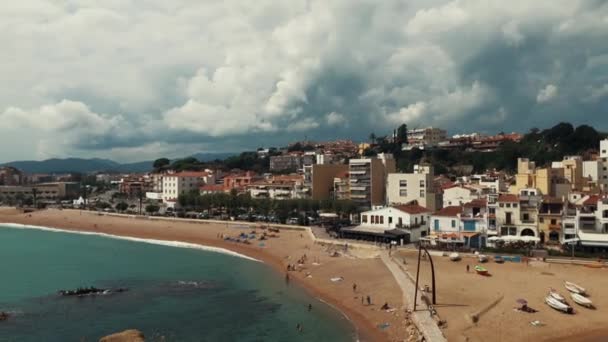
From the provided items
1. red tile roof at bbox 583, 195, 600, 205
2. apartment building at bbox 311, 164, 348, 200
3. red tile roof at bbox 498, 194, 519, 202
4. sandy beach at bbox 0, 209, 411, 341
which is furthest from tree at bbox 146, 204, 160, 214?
red tile roof at bbox 583, 195, 600, 205

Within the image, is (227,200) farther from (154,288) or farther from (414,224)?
(154,288)

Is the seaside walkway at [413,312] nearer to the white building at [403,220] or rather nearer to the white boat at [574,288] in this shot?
the white boat at [574,288]

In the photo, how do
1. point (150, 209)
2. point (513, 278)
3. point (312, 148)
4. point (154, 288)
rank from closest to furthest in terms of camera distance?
point (513, 278), point (154, 288), point (150, 209), point (312, 148)

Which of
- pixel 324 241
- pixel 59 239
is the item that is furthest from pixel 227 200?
pixel 324 241

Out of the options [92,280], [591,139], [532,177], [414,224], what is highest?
[591,139]

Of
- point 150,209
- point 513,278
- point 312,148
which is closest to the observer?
point 513,278

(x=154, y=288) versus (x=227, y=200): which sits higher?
(x=227, y=200)

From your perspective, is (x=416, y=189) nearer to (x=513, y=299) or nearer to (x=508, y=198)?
(x=508, y=198)

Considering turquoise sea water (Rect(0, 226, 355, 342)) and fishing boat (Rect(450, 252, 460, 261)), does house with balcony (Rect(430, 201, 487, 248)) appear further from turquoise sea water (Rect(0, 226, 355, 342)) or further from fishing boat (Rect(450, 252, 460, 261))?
turquoise sea water (Rect(0, 226, 355, 342))
